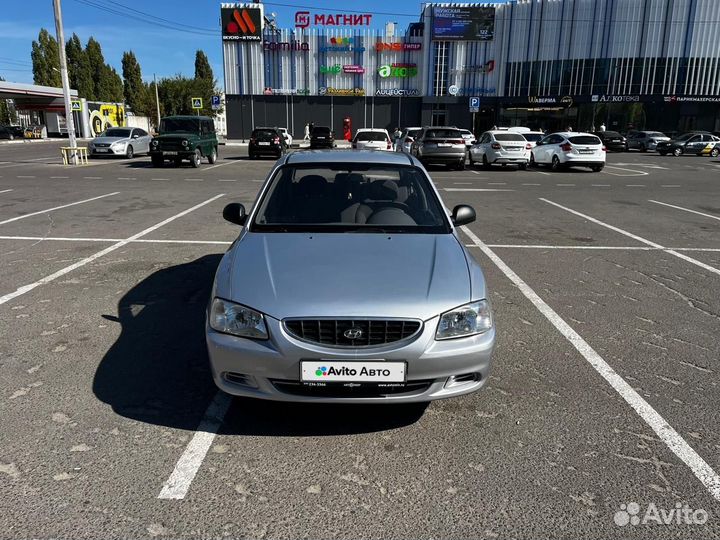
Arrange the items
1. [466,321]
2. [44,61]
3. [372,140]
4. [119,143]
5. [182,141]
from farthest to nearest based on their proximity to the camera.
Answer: [44,61] → [119,143] → [372,140] → [182,141] → [466,321]

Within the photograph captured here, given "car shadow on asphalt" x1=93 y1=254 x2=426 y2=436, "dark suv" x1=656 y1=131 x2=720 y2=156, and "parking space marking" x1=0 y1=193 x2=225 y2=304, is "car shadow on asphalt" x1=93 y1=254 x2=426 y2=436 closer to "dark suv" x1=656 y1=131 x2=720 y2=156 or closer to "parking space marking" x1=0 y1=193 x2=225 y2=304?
"parking space marking" x1=0 y1=193 x2=225 y2=304

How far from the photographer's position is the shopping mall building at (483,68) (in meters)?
47.5

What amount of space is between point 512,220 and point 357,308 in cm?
829

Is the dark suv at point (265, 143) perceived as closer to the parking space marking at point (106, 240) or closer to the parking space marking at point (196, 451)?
the parking space marking at point (106, 240)

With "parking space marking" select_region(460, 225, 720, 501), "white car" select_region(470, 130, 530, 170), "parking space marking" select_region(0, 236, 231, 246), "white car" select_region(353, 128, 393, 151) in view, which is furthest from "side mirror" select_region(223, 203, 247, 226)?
"white car" select_region(470, 130, 530, 170)

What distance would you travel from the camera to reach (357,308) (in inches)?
112

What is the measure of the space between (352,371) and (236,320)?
714 millimetres

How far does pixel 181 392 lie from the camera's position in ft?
11.6

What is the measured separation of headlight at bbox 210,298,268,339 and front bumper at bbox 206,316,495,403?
0.12 feet

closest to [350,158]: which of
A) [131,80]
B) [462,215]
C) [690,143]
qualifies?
[462,215]

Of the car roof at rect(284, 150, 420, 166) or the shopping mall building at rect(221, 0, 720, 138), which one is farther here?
the shopping mall building at rect(221, 0, 720, 138)

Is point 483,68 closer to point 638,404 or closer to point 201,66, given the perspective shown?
point 638,404

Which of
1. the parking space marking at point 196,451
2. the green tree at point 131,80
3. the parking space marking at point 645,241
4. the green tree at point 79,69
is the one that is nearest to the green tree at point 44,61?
the green tree at point 79,69

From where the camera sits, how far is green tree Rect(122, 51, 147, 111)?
280 ft
